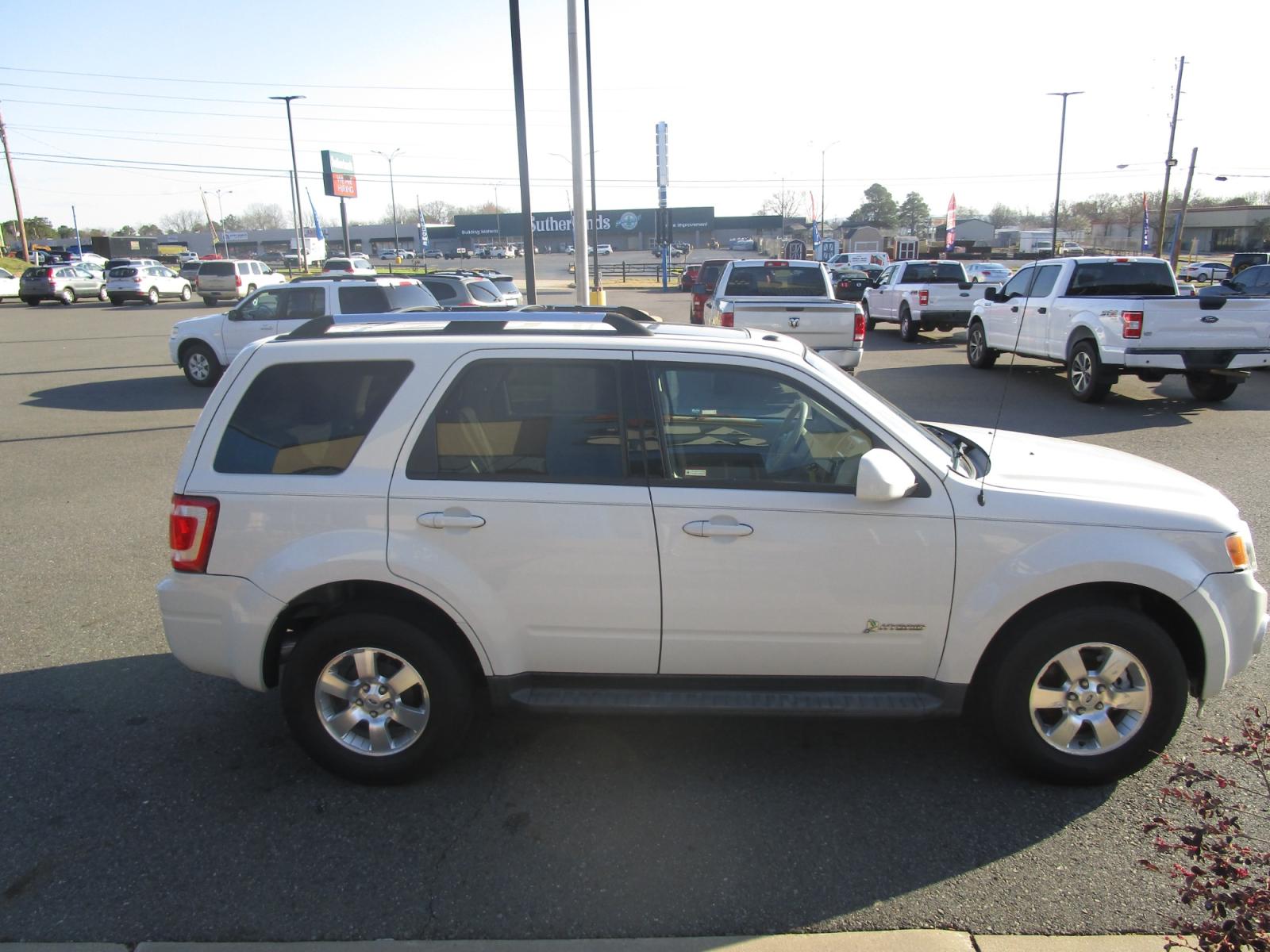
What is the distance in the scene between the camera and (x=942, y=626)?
345 centimetres

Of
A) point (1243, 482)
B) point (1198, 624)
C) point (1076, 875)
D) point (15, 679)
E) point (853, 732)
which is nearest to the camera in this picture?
point (1076, 875)

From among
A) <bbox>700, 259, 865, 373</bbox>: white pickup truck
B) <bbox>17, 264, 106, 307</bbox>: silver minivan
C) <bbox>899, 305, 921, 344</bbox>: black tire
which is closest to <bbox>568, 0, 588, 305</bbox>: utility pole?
<bbox>700, 259, 865, 373</bbox>: white pickup truck

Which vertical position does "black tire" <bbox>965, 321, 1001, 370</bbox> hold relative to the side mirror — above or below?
below

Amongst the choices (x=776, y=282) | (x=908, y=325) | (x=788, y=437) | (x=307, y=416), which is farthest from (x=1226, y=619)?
(x=908, y=325)

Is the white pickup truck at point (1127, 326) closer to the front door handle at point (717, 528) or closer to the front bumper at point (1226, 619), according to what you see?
the front bumper at point (1226, 619)

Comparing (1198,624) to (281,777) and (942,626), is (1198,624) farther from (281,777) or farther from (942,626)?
(281,777)

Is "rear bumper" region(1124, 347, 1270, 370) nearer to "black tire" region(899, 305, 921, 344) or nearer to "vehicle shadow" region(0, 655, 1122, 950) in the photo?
"vehicle shadow" region(0, 655, 1122, 950)

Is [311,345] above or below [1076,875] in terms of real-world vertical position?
above

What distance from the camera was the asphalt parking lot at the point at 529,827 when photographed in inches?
116

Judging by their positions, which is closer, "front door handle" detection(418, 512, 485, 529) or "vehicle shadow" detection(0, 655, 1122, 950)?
"vehicle shadow" detection(0, 655, 1122, 950)

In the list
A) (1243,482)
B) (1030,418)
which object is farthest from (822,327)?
(1243,482)

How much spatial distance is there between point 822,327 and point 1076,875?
32.3 ft

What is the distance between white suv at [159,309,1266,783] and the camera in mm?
3424

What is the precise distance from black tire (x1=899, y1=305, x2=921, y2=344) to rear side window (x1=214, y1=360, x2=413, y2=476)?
19.8 metres
